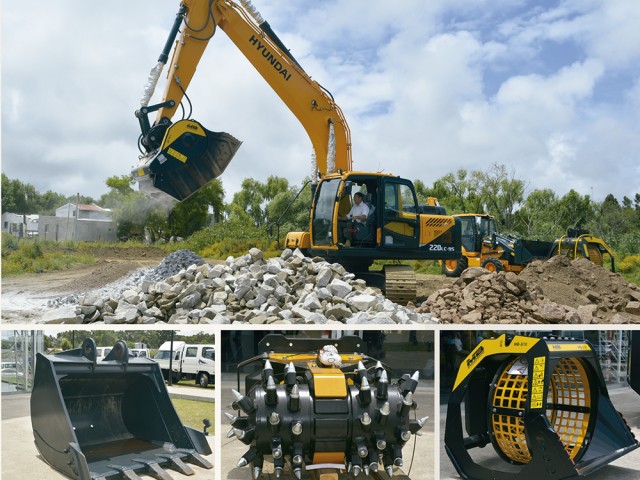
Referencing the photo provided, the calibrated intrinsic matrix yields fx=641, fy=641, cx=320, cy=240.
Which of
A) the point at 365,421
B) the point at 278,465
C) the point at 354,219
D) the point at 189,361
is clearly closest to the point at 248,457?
the point at 278,465

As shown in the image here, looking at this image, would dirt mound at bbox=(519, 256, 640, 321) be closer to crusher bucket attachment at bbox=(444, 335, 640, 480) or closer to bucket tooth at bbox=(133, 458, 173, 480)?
crusher bucket attachment at bbox=(444, 335, 640, 480)

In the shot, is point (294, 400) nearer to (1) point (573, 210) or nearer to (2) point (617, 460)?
(2) point (617, 460)

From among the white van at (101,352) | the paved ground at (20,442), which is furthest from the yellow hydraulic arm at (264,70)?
the paved ground at (20,442)

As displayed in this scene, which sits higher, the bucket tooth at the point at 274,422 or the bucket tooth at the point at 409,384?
the bucket tooth at the point at 409,384

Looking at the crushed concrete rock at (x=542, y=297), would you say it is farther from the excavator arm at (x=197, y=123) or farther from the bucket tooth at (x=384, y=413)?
the bucket tooth at (x=384, y=413)

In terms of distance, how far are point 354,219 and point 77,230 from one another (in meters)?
5.98

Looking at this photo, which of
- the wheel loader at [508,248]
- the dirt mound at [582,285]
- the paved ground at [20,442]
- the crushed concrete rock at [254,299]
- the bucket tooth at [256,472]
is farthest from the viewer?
the wheel loader at [508,248]

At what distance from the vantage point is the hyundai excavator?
7168mm

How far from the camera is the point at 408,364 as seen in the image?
364 centimetres

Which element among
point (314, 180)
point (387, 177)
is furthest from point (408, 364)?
point (314, 180)

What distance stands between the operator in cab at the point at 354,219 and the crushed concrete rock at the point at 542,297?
114 centimetres

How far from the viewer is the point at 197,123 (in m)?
7.32

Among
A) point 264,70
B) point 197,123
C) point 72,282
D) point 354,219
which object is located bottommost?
point 72,282

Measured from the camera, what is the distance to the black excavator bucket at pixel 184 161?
7.05 meters
